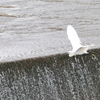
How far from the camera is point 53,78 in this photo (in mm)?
4375

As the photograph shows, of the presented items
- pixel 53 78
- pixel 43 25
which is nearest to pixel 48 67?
pixel 53 78

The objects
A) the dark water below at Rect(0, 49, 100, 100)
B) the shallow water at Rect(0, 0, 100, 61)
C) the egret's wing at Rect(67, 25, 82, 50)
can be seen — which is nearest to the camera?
the dark water below at Rect(0, 49, 100, 100)

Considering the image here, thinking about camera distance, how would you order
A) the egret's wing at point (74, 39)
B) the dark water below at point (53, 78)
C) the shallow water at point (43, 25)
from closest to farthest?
the dark water below at point (53, 78) < the egret's wing at point (74, 39) < the shallow water at point (43, 25)

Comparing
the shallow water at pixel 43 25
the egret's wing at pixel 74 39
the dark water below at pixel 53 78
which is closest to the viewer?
the dark water below at pixel 53 78

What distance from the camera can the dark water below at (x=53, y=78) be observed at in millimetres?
4129

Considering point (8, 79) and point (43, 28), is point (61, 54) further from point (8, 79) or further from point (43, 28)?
point (43, 28)

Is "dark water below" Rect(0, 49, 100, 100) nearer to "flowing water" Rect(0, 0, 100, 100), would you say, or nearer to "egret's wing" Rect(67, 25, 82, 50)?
"flowing water" Rect(0, 0, 100, 100)

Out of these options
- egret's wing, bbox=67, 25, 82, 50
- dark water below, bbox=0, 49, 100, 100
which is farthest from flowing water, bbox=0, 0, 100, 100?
egret's wing, bbox=67, 25, 82, 50

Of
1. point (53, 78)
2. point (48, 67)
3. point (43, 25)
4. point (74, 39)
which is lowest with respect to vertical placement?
point (43, 25)

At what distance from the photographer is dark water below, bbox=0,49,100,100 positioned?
4129mm

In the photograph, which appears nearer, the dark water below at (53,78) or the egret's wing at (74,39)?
the dark water below at (53,78)

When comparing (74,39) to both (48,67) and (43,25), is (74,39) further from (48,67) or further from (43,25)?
(43,25)

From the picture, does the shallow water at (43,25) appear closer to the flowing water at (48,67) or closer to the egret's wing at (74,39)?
the flowing water at (48,67)

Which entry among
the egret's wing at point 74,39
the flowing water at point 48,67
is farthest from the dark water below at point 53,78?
the egret's wing at point 74,39
